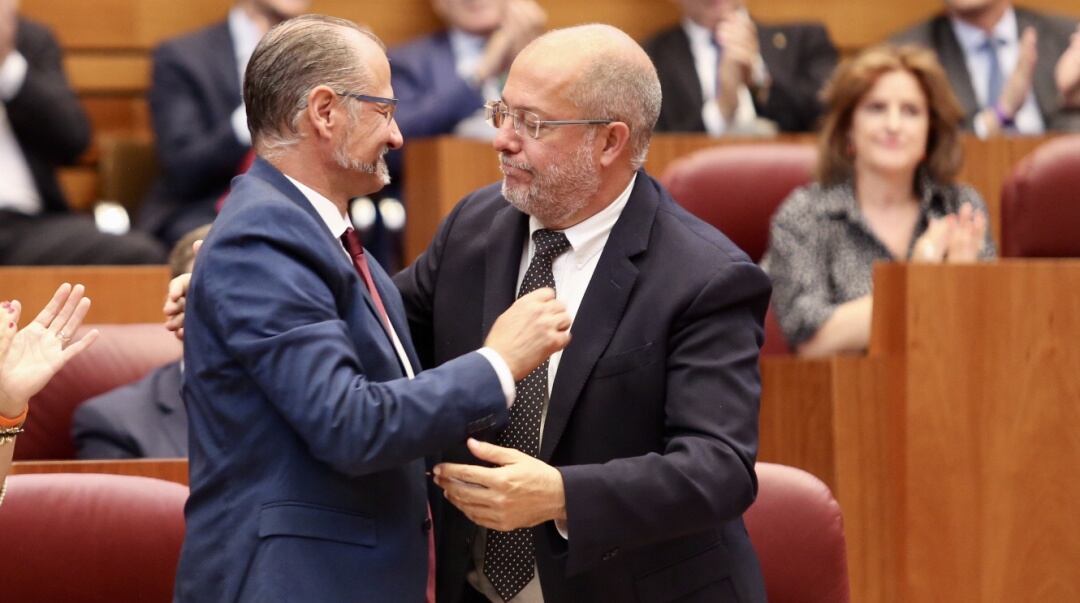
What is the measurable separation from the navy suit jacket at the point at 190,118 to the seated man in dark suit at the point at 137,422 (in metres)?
1.17

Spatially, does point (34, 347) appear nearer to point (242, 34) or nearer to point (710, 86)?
point (242, 34)

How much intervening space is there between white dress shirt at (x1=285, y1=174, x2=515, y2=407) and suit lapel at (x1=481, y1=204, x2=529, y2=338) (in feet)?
0.58

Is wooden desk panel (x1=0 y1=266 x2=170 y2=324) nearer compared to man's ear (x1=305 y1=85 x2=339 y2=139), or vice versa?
man's ear (x1=305 y1=85 x2=339 y2=139)

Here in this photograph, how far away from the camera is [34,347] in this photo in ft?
5.90

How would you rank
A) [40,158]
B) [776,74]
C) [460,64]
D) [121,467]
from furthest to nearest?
[776,74] < [460,64] < [40,158] < [121,467]

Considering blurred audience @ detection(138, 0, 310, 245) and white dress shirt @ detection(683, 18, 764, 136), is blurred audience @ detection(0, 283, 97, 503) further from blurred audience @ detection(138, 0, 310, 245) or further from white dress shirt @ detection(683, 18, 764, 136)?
white dress shirt @ detection(683, 18, 764, 136)

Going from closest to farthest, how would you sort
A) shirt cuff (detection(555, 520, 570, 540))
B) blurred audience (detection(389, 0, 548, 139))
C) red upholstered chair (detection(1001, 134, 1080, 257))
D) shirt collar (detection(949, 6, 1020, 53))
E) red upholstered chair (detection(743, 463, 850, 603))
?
1. shirt cuff (detection(555, 520, 570, 540))
2. red upholstered chair (detection(743, 463, 850, 603))
3. red upholstered chair (detection(1001, 134, 1080, 257))
4. blurred audience (detection(389, 0, 548, 139))
5. shirt collar (detection(949, 6, 1020, 53))

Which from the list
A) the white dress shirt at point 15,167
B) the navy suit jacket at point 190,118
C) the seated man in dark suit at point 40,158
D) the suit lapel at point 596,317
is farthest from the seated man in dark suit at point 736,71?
the suit lapel at point 596,317

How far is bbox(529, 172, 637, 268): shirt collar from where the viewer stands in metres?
1.92

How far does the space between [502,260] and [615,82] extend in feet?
0.86

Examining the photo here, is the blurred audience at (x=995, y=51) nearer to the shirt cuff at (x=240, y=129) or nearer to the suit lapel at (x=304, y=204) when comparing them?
the shirt cuff at (x=240, y=129)

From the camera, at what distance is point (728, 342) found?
1.80 meters

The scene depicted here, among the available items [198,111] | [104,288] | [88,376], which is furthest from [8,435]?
[198,111]

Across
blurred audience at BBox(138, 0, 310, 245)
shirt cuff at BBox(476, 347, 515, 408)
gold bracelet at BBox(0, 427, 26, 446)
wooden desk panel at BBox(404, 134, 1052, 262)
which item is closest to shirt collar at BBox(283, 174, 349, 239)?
shirt cuff at BBox(476, 347, 515, 408)
